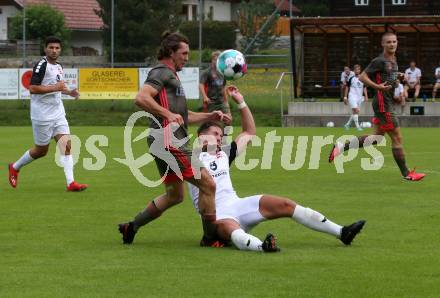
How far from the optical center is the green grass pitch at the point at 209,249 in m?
7.95

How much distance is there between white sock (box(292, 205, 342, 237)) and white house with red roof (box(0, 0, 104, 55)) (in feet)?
155

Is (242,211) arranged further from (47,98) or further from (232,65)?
(47,98)

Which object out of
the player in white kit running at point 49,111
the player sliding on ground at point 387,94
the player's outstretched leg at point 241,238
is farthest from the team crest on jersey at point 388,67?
the player's outstretched leg at point 241,238

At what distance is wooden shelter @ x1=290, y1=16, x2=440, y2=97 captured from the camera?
138ft

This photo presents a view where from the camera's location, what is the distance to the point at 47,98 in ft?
51.2

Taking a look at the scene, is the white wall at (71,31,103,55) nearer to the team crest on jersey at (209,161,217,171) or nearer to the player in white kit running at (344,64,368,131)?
the player in white kit running at (344,64,368,131)

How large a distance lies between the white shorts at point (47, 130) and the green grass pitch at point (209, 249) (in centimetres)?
75

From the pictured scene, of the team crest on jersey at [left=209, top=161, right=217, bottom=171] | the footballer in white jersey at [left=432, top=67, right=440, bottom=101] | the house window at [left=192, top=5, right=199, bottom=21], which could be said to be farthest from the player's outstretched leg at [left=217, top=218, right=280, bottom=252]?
the house window at [left=192, top=5, right=199, bottom=21]

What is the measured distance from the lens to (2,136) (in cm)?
3119

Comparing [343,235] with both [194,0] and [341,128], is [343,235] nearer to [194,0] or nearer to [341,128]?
[341,128]

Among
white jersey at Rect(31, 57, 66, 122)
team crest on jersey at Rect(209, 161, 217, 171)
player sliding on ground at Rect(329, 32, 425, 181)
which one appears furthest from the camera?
player sliding on ground at Rect(329, 32, 425, 181)

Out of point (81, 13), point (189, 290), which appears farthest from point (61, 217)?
point (81, 13)

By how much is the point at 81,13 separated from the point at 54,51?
151 ft

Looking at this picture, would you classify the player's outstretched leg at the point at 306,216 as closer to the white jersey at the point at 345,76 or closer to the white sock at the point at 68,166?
the white sock at the point at 68,166
